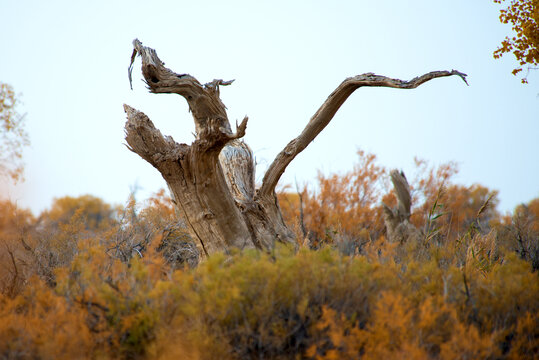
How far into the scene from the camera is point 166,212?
11766mm

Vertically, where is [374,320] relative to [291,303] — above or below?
below

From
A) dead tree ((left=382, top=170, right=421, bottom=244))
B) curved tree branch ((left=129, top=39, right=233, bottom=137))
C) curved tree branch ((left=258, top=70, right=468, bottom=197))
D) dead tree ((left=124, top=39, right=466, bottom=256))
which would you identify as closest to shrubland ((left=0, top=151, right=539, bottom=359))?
dead tree ((left=124, top=39, right=466, bottom=256))

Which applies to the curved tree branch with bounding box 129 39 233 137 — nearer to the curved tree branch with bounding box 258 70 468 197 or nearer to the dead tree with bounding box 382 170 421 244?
the curved tree branch with bounding box 258 70 468 197

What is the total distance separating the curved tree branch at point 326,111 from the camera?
Result: 20.2 ft

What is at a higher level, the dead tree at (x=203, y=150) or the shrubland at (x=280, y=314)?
the dead tree at (x=203, y=150)

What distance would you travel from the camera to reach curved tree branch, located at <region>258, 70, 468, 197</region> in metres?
6.15

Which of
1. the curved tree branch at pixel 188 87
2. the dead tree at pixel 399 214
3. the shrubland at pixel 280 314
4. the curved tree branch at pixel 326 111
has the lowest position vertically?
the shrubland at pixel 280 314

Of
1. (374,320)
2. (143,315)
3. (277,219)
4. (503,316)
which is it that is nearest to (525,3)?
(277,219)

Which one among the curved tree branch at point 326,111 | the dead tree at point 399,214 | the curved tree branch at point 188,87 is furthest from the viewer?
the dead tree at point 399,214

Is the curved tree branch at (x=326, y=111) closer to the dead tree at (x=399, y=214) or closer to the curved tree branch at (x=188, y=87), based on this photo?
the curved tree branch at (x=188, y=87)

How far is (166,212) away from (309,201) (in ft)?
17.7

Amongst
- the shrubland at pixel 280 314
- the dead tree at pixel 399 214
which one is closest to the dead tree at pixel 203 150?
the shrubland at pixel 280 314

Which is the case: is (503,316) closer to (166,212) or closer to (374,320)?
(374,320)

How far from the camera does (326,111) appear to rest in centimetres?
704
